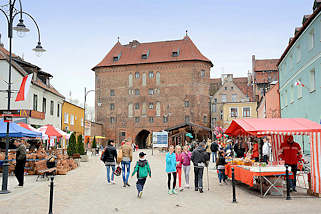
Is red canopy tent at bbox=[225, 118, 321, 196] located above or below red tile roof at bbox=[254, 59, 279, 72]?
below

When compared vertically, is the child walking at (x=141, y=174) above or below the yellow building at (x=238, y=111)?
below

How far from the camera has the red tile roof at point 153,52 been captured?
62031 millimetres

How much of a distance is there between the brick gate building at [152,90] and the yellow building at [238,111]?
3382 millimetres

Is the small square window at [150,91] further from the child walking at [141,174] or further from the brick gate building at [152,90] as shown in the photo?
the child walking at [141,174]

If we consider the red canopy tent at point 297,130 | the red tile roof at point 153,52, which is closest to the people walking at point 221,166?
the red canopy tent at point 297,130

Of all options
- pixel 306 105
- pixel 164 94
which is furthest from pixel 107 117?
pixel 306 105

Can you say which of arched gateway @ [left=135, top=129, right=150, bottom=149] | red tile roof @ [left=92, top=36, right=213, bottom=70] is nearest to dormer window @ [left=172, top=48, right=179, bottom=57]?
red tile roof @ [left=92, top=36, right=213, bottom=70]

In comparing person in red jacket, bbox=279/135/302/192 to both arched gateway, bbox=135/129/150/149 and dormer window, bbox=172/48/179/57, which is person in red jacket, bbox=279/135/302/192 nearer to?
arched gateway, bbox=135/129/150/149

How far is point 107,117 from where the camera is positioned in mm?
63250

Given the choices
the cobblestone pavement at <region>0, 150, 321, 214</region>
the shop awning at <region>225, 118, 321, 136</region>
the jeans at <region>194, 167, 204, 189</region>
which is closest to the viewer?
the cobblestone pavement at <region>0, 150, 321, 214</region>

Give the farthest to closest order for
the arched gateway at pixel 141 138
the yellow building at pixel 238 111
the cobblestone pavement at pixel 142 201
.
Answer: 1. the arched gateway at pixel 141 138
2. the yellow building at pixel 238 111
3. the cobblestone pavement at pixel 142 201

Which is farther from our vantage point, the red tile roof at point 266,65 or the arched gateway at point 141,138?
the arched gateway at point 141,138

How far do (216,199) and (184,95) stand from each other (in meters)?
50.0

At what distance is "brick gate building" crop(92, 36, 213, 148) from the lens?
197 feet
